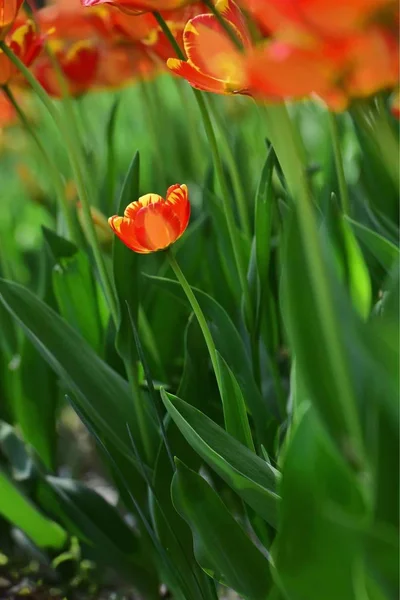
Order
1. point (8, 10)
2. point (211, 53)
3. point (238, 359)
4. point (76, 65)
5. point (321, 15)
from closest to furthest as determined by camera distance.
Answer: point (321, 15) < point (211, 53) < point (8, 10) < point (238, 359) < point (76, 65)

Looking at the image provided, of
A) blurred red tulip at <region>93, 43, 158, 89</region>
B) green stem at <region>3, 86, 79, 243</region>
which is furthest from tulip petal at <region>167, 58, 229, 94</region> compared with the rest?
blurred red tulip at <region>93, 43, 158, 89</region>

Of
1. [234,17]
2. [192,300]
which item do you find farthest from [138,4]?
[192,300]

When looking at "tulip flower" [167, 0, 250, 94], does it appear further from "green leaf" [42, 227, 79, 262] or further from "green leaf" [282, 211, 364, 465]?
"green leaf" [42, 227, 79, 262]

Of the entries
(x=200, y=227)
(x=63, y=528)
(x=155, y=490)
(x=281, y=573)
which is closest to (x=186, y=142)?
(x=200, y=227)

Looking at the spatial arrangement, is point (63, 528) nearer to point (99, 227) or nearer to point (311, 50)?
point (99, 227)

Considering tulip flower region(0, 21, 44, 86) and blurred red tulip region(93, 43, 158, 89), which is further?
blurred red tulip region(93, 43, 158, 89)

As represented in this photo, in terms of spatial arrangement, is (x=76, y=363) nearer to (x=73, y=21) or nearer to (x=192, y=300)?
(x=192, y=300)
